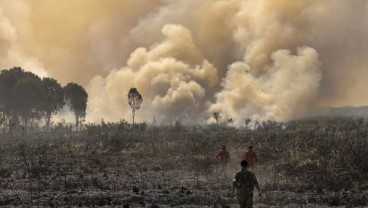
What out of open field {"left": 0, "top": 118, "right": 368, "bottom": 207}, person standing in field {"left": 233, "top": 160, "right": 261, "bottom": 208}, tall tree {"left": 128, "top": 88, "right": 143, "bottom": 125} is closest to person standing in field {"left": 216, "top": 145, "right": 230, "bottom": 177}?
open field {"left": 0, "top": 118, "right": 368, "bottom": 207}

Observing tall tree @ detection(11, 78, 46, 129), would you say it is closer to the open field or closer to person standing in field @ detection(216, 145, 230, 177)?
the open field

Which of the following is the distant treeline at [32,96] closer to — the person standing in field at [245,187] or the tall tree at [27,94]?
the tall tree at [27,94]

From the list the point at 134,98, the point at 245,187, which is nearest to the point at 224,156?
the point at 245,187

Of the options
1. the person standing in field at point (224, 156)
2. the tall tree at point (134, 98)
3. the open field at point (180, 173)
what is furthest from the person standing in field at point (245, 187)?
the tall tree at point (134, 98)

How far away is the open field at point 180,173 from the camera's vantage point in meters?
22.2

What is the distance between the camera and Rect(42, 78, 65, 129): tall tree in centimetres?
8784

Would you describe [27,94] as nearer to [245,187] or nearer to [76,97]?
[76,97]

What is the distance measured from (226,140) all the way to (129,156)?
9.58 m

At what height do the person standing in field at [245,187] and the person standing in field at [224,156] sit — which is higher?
the person standing in field at [224,156]

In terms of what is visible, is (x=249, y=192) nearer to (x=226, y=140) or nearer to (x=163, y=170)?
(x=163, y=170)

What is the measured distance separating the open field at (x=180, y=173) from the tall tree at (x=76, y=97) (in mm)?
44897

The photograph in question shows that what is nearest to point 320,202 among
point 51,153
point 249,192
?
point 249,192

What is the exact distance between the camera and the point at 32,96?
81.7m

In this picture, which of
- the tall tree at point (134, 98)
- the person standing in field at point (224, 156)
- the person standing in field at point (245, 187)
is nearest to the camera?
the person standing in field at point (245, 187)
